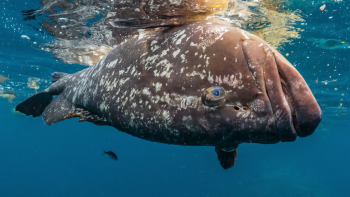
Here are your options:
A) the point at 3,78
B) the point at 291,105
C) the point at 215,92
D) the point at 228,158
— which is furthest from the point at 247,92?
the point at 3,78

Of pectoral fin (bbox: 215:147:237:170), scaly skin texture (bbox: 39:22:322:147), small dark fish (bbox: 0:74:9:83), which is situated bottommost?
small dark fish (bbox: 0:74:9:83)

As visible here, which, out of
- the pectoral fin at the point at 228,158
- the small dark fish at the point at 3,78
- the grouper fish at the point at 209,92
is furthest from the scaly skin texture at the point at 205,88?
the small dark fish at the point at 3,78

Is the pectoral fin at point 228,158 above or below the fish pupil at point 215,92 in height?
below

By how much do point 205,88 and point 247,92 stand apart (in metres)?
0.43

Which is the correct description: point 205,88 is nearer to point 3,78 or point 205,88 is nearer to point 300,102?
point 300,102

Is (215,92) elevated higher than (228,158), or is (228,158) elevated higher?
(215,92)

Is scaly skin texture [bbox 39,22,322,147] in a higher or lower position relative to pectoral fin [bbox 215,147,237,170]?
higher

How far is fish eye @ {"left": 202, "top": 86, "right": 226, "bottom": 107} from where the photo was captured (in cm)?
215

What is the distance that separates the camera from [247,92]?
2.11m

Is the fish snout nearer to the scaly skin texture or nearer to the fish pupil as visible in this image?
the scaly skin texture

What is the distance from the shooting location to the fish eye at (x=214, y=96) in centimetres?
215

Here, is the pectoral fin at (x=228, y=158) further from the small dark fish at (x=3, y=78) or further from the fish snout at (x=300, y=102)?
the small dark fish at (x=3, y=78)

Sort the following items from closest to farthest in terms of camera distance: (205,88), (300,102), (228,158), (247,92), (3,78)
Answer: (300,102)
(247,92)
(205,88)
(228,158)
(3,78)

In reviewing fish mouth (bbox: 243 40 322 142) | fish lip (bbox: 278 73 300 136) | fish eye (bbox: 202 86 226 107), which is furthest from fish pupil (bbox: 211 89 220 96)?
fish lip (bbox: 278 73 300 136)
